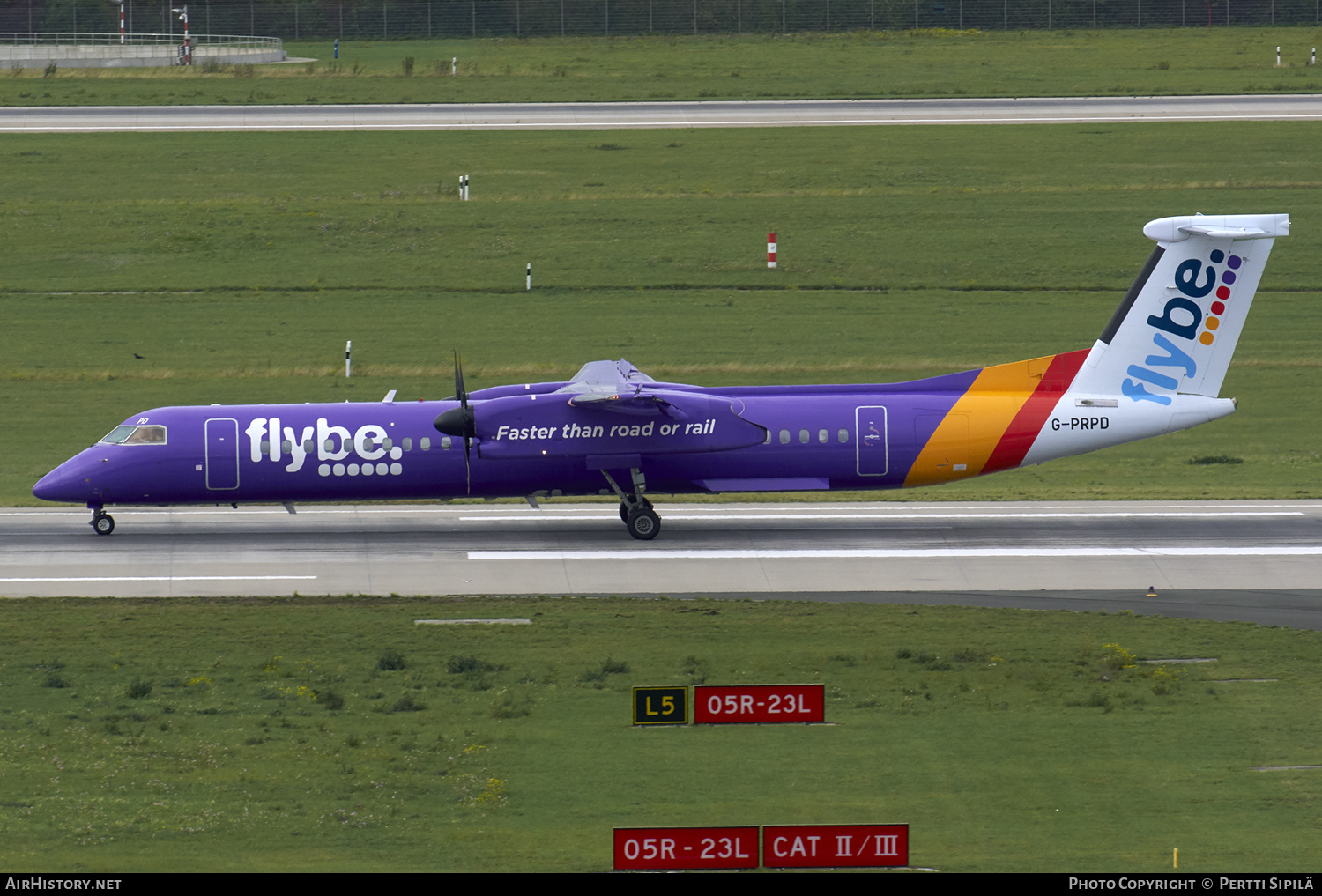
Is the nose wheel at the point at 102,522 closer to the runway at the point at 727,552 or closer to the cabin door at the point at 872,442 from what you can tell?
the runway at the point at 727,552

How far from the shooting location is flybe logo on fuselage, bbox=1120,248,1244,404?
33594mm

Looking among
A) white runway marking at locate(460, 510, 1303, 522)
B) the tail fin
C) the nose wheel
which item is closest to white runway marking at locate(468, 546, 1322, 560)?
white runway marking at locate(460, 510, 1303, 522)

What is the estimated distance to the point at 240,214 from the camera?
205 feet

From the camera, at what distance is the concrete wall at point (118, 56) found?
92375 millimetres

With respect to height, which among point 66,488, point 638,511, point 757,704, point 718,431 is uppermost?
point 718,431

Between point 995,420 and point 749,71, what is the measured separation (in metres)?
55.5

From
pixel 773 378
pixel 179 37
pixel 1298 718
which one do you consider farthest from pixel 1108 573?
pixel 179 37

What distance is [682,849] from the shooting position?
38.7ft

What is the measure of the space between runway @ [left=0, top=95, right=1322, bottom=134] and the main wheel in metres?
42.4

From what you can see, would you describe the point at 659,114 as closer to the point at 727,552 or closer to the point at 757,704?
the point at 727,552

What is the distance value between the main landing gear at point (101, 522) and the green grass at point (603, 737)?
630cm

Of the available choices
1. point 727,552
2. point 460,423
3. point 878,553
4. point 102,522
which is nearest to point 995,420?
point 878,553
